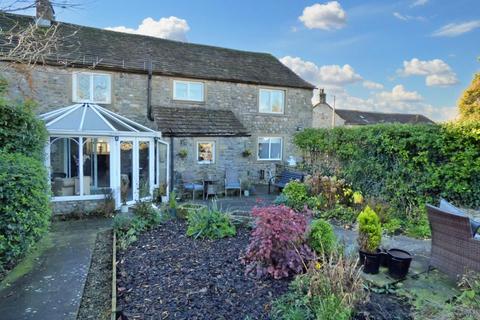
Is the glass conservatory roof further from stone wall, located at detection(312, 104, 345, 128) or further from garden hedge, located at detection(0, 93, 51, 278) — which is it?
stone wall, located at detection(312, 104, 345, 128)

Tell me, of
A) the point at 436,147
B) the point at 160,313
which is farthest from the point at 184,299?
the point at 436,147

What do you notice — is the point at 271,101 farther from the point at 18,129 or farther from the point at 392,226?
the point at 18,129

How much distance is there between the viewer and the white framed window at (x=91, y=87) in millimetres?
12156

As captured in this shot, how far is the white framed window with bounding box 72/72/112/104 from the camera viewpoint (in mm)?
12156

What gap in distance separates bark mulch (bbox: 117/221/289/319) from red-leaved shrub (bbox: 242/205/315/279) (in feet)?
0.59

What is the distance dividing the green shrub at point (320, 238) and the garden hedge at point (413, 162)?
13.7ft

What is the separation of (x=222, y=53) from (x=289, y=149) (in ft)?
21.6

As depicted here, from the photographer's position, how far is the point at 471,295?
3.35 meters

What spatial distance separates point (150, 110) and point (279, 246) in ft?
34.8

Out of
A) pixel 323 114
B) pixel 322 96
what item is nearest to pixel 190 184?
pixel 322 96

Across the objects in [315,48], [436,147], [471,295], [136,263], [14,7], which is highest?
[315,48]

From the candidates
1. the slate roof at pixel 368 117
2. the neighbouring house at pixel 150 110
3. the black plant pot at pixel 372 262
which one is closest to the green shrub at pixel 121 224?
the neighbouring house at pixel 150 110

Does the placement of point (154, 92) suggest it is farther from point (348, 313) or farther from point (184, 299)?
point (348, 313)

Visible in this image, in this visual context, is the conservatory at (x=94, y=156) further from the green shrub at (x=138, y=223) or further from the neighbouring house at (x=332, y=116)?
the neighbouring house at (x=332, y=116)
